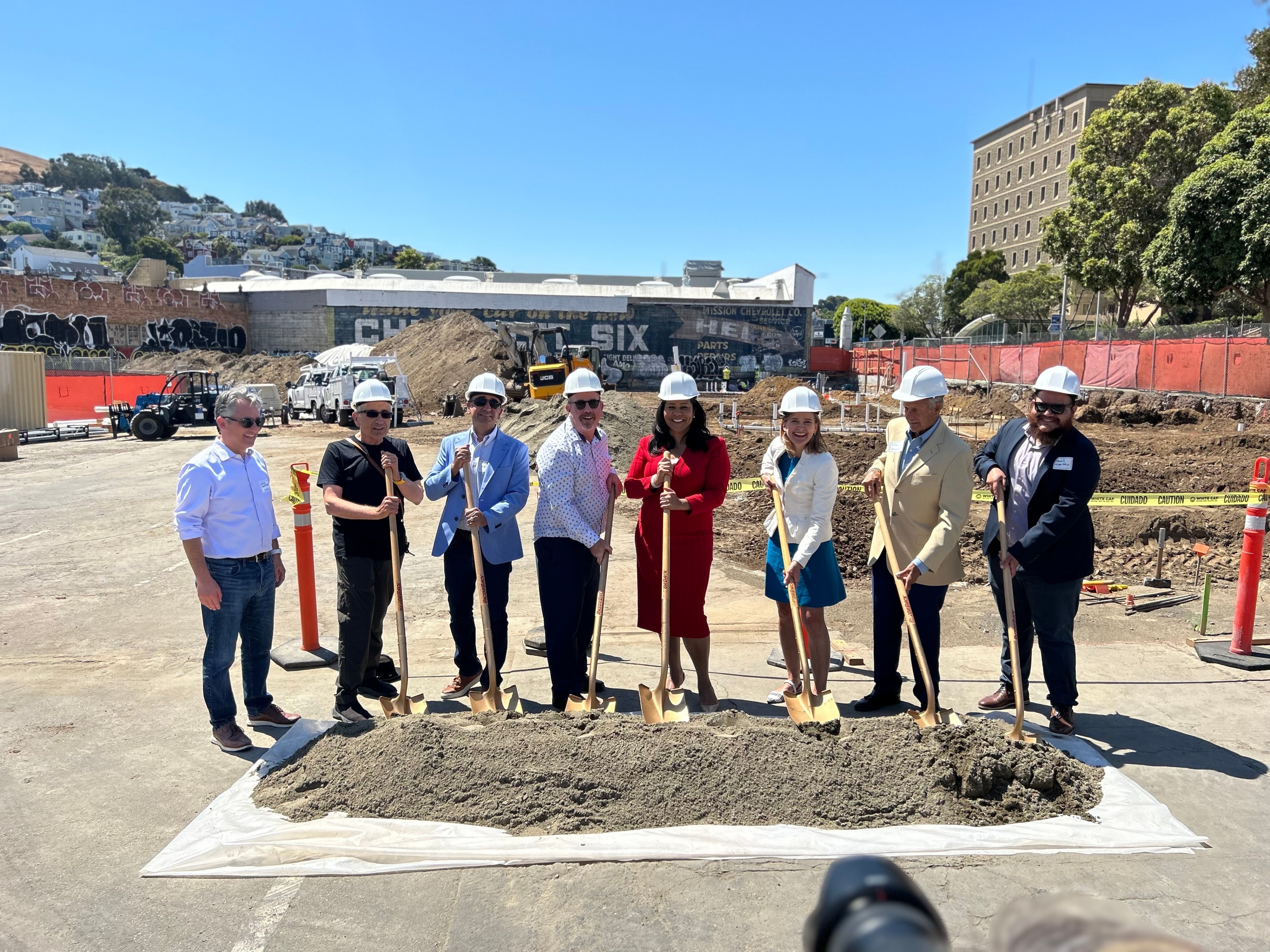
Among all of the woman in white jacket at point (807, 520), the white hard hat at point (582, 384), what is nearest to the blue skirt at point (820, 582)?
the woman in white jacket at point (807, 520)

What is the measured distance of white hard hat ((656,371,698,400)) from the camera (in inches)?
189

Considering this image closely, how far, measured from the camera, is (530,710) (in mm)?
5062

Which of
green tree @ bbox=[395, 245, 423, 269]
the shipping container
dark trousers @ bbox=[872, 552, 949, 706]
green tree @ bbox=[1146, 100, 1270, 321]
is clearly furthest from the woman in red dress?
green tree @ bbox=[395, 245, 423, 269]

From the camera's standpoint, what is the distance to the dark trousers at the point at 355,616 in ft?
16.1

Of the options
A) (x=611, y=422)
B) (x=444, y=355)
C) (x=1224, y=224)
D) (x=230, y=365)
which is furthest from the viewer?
(x=230, y=365)

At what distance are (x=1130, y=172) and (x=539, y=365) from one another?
23.7 metres

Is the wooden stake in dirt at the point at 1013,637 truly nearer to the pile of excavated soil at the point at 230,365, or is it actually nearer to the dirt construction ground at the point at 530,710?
the dirt construction ground at the point at 530,710

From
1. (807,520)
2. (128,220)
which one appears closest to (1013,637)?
(807,520)

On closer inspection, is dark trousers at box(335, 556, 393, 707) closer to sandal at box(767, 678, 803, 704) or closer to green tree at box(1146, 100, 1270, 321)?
sandal at box(767, 678, 803, 704)

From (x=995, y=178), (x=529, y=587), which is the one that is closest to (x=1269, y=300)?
(x=529, y=587)

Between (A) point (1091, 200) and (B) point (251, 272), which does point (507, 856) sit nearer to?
(A) point (1091, 200)

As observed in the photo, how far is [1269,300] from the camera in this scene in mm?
25219

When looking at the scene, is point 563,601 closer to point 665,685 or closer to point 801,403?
point 665,685

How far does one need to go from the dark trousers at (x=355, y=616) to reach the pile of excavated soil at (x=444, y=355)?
27283 millimetres
